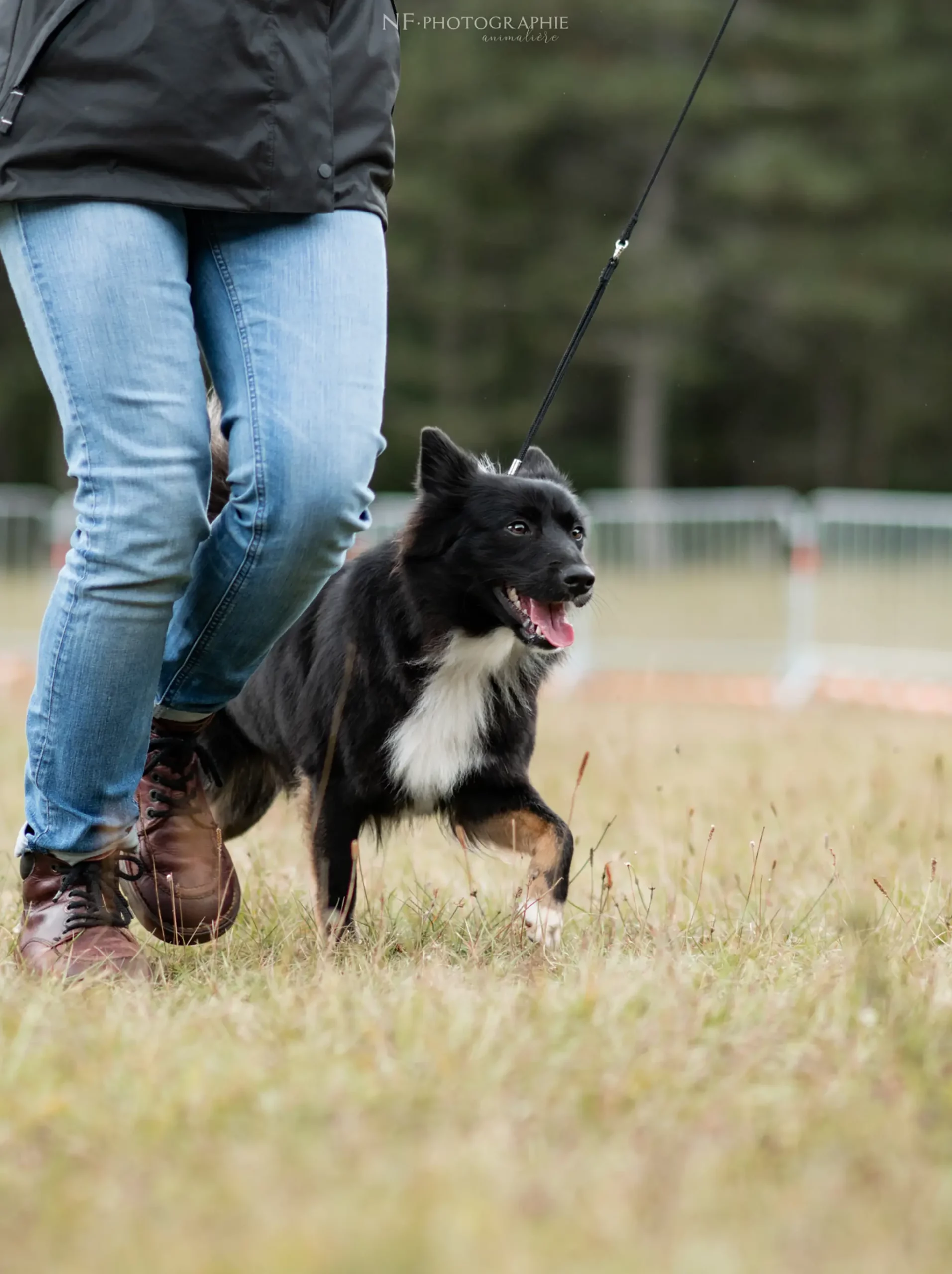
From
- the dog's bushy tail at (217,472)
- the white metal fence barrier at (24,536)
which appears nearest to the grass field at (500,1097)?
the dog's bushy tail at (217,472)

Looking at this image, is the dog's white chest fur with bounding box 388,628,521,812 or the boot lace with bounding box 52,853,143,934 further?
the dog's white chest fur with bounding box 388,628,521,812

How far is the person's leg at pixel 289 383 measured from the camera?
2721mm

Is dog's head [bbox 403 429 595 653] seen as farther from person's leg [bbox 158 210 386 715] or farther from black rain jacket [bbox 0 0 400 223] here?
black rain jacket [bbox 0 0 400 223]

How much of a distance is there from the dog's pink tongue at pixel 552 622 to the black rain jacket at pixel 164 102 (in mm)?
1462

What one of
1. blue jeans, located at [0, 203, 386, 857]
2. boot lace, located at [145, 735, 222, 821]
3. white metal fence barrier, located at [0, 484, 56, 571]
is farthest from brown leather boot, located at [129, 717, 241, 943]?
white metal fence barrier, located at [0, 484, 56, 571]

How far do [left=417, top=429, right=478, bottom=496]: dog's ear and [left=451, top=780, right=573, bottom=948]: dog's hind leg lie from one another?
83 cm

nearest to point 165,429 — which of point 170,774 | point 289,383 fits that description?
point 289,383

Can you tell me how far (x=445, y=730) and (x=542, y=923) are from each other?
0.69 m

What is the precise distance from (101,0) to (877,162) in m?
26.0

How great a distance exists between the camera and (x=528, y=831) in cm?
360

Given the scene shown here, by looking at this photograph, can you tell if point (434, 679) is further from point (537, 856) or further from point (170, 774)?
point (170, 774)

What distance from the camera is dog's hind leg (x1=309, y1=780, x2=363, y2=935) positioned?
11.7 feet

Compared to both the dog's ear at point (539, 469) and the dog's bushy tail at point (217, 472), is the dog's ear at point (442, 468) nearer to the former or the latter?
the dog's ear at point (539, 469)

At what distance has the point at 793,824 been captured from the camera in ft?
16.0
